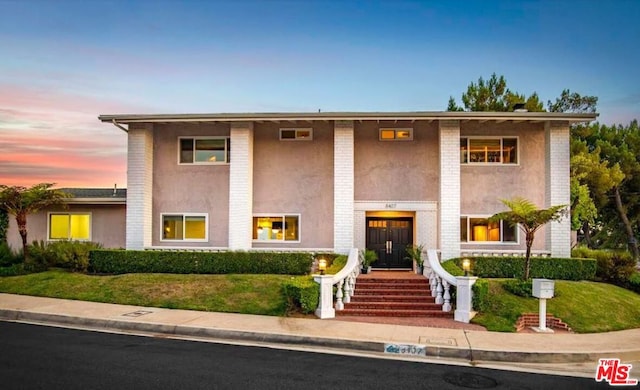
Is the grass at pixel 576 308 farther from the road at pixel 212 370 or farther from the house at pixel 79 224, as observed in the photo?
the house at pixel 79 224

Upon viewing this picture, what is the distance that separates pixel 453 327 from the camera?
1277 cm

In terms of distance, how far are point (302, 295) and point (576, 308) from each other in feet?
24.2

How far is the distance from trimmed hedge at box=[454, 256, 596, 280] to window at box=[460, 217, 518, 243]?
1.99 meters

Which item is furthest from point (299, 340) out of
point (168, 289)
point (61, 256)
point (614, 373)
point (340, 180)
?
point (61, 256)

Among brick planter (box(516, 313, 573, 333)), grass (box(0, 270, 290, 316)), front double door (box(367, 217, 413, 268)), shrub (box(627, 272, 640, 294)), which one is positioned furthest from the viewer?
front double door (box(367, 217, 413, 268))

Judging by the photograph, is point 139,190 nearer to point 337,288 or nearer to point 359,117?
point 359,117

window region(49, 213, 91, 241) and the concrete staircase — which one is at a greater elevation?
window region(49, 213, 91, 241)

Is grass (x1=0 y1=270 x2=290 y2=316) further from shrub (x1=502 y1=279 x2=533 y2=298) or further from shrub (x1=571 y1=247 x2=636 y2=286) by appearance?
shrub (x1=571 y1=247 x2=636 y2=286)

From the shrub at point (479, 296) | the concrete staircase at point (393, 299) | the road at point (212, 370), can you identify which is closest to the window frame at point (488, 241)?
the concrete staircase at point (393, 299)

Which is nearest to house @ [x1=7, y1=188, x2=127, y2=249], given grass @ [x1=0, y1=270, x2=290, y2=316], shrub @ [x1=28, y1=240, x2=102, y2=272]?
shrub @ [x1=28, y1=240, x2=102, y2=272]

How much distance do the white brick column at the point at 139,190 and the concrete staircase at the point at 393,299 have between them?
8680 millimetres

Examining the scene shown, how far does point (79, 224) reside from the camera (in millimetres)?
22547

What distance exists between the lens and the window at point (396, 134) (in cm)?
2031

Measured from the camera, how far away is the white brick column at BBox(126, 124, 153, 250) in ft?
65.9
